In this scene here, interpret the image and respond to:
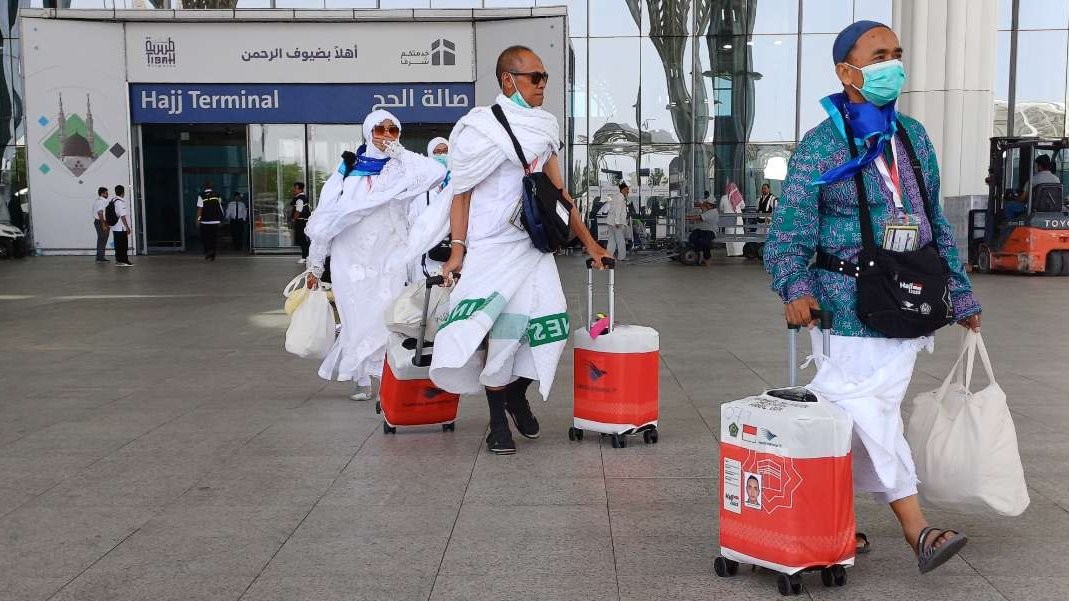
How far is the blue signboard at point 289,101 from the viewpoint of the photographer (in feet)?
83.0

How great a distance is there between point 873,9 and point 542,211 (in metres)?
25.9

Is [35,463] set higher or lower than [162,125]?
lower

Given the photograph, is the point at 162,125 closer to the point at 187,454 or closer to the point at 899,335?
the point at 187,454

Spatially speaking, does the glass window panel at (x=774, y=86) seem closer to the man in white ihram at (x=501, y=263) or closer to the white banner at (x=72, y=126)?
the white banner at (x=72, y=126)

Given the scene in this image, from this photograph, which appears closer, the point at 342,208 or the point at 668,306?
the point at 342,208

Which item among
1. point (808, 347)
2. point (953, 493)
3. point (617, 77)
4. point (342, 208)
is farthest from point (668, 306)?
point (617, 77)

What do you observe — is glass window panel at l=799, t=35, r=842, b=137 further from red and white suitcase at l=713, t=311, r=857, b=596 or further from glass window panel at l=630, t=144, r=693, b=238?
red and white suitcase at l=713, t=311, r=857, b=596

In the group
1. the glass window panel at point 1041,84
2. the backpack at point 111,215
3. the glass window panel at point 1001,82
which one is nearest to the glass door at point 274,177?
the backpack at point 111,215

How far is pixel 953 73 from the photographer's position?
22344 millimetres

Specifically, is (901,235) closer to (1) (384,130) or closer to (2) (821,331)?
(2) (821,331)

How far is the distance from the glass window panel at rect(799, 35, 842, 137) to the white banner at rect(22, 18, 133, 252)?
16.9 m

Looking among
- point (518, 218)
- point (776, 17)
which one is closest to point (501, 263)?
point (518, 218)

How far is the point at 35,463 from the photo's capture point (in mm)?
5172

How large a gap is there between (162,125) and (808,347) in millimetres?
22237
